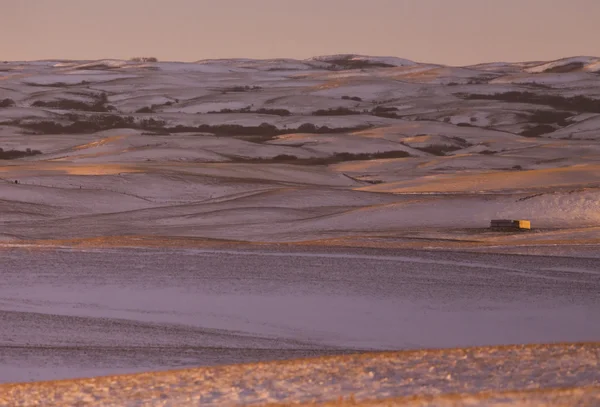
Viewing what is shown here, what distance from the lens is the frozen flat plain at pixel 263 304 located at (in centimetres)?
823

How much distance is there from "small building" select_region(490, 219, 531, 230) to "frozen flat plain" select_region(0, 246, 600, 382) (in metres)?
4.01

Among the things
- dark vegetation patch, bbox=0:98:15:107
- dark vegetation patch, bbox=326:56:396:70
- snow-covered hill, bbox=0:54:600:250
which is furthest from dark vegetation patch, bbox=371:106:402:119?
dark vegetation patch, bbox=326:56:396:70

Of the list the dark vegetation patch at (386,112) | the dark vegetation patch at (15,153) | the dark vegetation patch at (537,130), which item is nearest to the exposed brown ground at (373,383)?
the dark vegetation patch at (15,153)

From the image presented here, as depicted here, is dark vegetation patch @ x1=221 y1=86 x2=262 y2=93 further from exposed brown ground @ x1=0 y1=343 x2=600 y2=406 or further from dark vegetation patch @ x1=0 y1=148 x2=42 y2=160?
exposed brown ground @ x1=0 y1=343 x2=600 y2=406

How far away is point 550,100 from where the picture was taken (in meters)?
53.2

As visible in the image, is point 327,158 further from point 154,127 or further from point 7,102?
point 7,102

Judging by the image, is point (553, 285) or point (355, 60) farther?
point (355, 60)

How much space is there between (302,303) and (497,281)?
2.11 m

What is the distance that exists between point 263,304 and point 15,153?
2747 cm

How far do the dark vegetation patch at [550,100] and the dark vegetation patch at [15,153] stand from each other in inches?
967

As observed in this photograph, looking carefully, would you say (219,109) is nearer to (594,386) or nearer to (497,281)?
(497,281)

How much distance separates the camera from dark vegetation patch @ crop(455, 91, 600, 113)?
169 ft

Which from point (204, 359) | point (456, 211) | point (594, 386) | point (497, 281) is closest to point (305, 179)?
point (456, 211)

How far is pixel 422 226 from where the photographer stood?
16625mm
